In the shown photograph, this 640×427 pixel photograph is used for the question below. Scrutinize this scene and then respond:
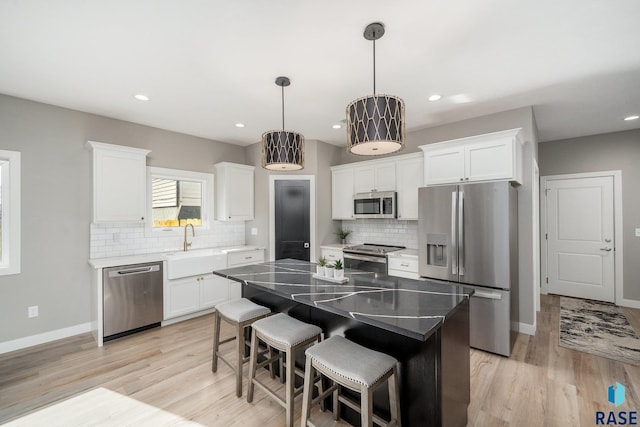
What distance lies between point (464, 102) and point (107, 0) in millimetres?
3406

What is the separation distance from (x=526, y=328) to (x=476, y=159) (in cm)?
218

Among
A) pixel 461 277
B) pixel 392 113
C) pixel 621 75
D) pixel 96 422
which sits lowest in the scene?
pixel 96 422

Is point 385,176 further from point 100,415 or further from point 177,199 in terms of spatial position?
point 100,415

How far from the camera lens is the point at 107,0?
1739 millimetres

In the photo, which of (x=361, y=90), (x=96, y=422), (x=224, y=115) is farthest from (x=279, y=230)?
(x=96, y=422)

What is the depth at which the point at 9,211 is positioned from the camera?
120 inches

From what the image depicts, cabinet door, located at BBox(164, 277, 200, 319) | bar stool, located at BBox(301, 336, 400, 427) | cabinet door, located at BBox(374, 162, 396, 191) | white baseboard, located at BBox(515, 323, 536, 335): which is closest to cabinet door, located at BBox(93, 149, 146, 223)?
cabinet door, located at BBox(164, 277, 200, 319)

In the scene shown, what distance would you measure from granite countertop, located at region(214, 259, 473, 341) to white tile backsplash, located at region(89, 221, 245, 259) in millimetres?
2194

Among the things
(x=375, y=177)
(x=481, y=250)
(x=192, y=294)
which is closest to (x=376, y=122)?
(x=481, y=250)

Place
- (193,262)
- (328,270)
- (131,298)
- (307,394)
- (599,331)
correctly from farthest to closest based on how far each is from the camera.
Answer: (193,262)
(599,331)
(131,298)
(328,270)
(307,394)

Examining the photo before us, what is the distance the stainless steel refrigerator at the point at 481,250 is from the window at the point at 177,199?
141 inches

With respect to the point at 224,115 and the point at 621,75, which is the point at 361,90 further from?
the point at 621,75

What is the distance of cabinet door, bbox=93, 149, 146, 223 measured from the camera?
Answer: 3408 millimetres

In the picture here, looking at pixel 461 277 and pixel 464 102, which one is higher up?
pixel 464 102
